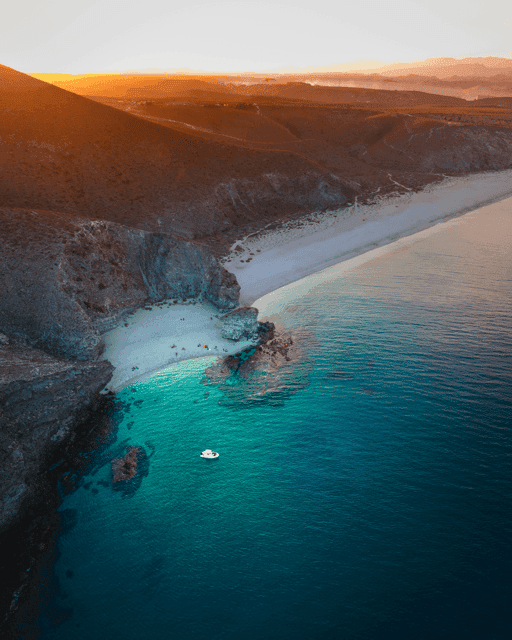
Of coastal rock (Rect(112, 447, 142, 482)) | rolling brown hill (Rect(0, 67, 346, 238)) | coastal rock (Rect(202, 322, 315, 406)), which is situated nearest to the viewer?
coastal rock (Rect(112, 447, 142, 482))

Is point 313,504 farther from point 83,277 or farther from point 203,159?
point 203,159

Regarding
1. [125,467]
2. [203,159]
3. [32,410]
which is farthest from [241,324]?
[203,159]

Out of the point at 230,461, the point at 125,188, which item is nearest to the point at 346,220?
the point at 125,188

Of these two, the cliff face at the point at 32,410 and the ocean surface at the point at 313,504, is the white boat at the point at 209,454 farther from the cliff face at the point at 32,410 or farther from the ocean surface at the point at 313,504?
the cliff face at the point at 32,410

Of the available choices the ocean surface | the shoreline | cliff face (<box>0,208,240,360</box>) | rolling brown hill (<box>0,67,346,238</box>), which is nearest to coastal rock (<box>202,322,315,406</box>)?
the ocean surface

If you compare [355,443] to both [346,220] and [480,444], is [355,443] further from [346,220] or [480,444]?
[346,220]

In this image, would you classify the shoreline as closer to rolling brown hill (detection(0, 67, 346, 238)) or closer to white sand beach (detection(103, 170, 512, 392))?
white sand beach (detection(103, 170, 512, 392))
